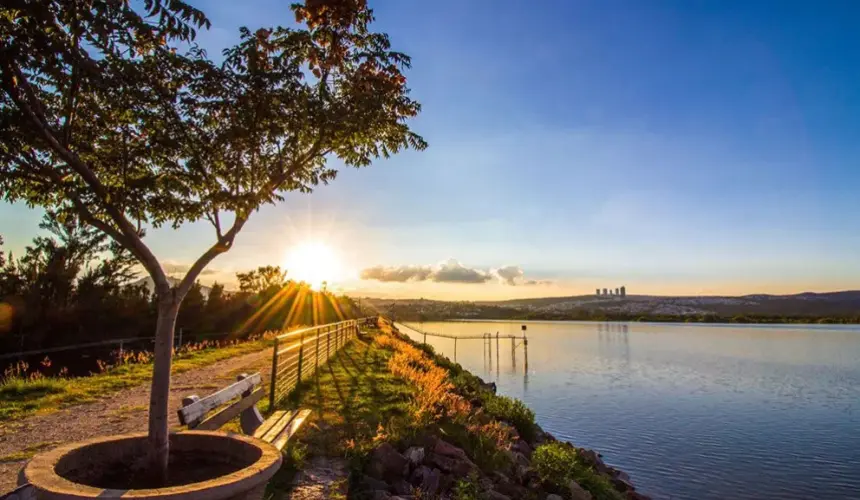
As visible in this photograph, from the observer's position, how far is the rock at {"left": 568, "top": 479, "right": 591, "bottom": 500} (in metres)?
9.81

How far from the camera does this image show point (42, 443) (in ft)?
27.5

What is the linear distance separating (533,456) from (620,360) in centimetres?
4095

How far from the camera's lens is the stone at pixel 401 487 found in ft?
23.4

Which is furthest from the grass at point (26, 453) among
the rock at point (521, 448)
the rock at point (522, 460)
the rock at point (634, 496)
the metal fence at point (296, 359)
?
the rock at point (634, 496)

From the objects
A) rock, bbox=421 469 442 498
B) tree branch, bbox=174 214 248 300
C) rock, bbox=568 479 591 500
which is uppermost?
tree branch, bbox=174 214 248 300

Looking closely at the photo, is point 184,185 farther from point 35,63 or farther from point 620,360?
point 620,360

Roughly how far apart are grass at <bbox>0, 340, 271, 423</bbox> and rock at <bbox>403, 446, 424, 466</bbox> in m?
7.40

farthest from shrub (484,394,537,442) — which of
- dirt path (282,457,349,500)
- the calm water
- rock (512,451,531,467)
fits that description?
dirt path (282,457,349,500)

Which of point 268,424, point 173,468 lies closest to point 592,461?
point 268,424

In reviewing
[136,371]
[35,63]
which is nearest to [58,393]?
[136,371]

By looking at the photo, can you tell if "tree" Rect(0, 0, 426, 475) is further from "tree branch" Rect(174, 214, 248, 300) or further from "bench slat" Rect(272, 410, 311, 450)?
"bench slat" Rect(272, 410, 311, 450)

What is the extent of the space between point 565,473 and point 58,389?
454 inches

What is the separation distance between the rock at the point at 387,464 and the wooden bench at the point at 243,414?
1187 millimetres

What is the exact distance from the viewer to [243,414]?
7.51 meters
